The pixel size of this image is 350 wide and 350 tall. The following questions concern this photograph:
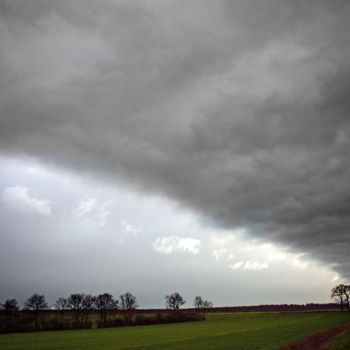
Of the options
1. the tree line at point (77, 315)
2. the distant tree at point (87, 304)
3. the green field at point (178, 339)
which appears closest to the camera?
the green field at point (178, 339)

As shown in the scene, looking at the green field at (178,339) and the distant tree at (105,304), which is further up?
the green field at (178,339)

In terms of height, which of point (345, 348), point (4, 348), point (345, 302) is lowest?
point (345, 302)

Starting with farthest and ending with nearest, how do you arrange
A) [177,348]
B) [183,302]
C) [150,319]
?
[183,302]
[150,319]
[177,348]

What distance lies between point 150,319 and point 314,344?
A: 8341 cm

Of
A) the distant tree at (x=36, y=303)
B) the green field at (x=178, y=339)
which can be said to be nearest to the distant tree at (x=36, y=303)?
the distant tree at (x=36, y=303)

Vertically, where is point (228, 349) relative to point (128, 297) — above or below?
above

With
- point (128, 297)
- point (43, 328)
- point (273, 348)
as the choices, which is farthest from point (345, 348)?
point (128, 297)

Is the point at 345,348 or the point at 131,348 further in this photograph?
the point at 131,348

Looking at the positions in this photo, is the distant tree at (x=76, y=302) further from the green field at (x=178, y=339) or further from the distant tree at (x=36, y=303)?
the green field at (x=178, y=339)

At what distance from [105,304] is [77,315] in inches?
696

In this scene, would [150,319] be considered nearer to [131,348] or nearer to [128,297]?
[128,297]

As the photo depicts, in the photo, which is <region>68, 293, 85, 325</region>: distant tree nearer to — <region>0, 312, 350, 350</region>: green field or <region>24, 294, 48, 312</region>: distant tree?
<region>24, 294, 48, 312</region>: distant tree

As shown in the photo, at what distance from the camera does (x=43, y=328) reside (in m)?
87.5

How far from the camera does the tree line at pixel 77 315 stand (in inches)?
3499
